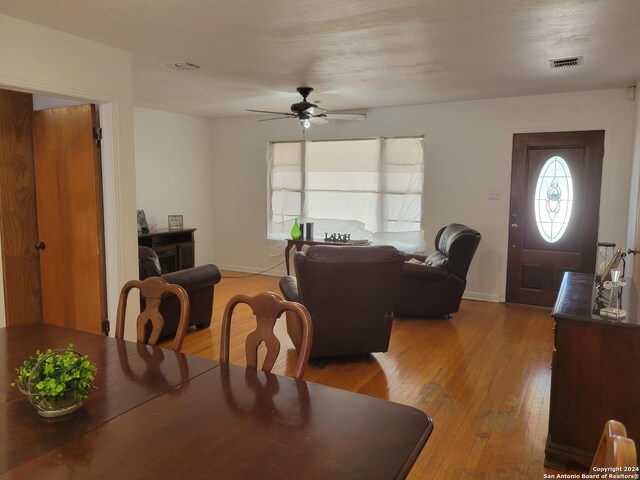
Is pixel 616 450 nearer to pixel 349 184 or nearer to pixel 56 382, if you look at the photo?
pixel 56 382

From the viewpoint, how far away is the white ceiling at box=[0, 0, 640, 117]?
2801 mm

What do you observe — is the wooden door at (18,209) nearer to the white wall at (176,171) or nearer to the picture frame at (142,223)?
the picture frame at (142,223)

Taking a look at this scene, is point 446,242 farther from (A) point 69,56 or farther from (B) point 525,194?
(A) point 69,56

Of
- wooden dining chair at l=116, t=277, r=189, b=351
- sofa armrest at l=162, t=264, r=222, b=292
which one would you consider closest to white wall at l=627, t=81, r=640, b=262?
sofa armrest at l=162, t=264, r=222, b=292

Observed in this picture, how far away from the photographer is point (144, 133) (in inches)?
262

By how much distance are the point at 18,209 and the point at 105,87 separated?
4.18ft

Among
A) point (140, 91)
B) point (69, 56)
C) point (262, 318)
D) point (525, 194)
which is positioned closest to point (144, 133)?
point (140, 91)

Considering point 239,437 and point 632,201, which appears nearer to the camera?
point 239,437

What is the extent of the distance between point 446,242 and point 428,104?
77.6 inches

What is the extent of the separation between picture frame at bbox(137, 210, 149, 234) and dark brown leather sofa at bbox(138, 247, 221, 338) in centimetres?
203

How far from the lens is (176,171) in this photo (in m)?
7.21

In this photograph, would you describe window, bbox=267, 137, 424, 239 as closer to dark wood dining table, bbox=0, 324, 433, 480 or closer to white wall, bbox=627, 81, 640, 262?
white wall, bbox=627, 81, 640, 262

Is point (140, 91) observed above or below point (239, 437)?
above

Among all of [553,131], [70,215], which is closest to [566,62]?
[553,131]
